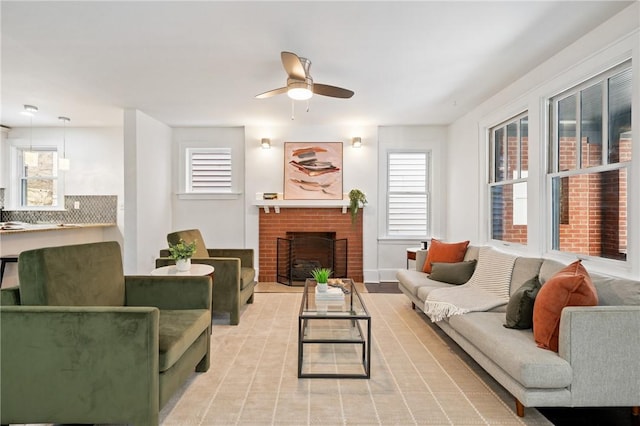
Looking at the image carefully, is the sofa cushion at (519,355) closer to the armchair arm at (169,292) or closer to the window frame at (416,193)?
the armchair arm at (169,292)

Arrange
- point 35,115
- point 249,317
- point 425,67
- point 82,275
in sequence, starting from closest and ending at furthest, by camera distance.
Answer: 1. point 82,275
2. point 425,67
3. point 249,317
4. point 35,115

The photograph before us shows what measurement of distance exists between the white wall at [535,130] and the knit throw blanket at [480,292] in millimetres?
516

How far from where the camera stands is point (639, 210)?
239 centimetres

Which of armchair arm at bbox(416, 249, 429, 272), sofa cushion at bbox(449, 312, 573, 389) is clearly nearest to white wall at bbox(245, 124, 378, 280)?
armchair arm at bbox(416, 249, 429, 272)

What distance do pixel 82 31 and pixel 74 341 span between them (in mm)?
2401

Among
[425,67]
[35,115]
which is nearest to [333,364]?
[425,67]

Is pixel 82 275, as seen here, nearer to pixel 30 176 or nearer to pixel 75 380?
pixel 75 380

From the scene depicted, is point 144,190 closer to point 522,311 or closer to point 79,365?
point 79,365

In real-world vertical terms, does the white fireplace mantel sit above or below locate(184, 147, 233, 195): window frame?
below

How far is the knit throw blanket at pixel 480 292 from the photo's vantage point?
9.53ft

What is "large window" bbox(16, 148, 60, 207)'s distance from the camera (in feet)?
20.7

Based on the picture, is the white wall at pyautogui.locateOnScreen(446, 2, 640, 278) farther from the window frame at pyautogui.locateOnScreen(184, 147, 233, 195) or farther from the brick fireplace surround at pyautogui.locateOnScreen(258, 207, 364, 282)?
the window frame at pyautogui.locateOnScreen(184, 147, 233, 195)

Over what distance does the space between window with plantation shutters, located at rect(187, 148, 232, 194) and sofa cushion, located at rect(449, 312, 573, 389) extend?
472 centimetres

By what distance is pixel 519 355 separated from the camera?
77.0 inches
